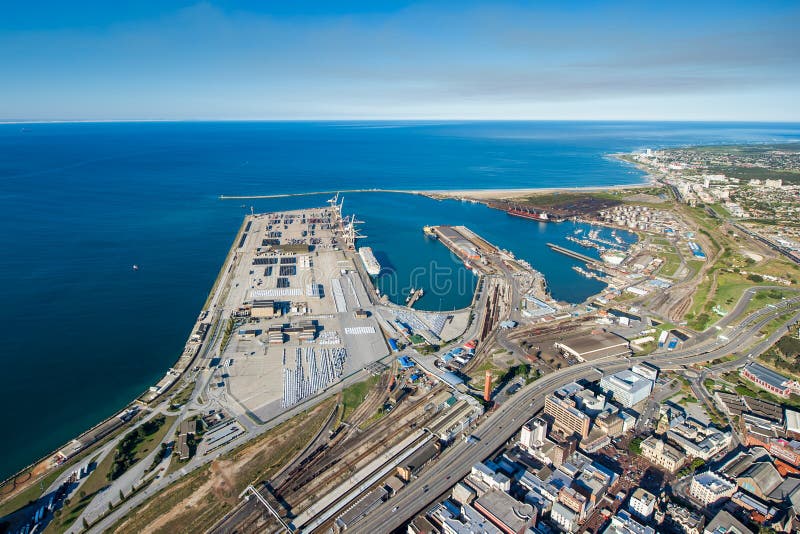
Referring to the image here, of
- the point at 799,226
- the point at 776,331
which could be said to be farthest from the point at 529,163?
the point at 776,331

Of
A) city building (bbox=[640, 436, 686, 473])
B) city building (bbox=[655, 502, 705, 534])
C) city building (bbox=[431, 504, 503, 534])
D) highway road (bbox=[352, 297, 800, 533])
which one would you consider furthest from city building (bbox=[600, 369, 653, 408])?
city building (bbox=[431, 504, 503, 534])

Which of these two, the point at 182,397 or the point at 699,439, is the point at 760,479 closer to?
the point at 699,439

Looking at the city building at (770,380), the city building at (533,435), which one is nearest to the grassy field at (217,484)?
the city building at (533,435)

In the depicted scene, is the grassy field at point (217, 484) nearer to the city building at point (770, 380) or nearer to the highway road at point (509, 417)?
the highway road at point (509, 417)

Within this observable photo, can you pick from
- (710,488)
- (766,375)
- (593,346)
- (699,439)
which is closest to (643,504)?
(710,488)

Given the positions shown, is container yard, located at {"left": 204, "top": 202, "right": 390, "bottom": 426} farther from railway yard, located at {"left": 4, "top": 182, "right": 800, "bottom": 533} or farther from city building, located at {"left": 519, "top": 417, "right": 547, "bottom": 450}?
city building, located at {"left": 519, "top": 417, "right": 547, "bottom": 450}

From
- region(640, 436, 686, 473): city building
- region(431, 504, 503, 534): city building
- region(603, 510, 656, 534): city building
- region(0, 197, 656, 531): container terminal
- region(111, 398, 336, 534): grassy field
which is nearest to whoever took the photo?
region(603, 510, 656, 534): city building
